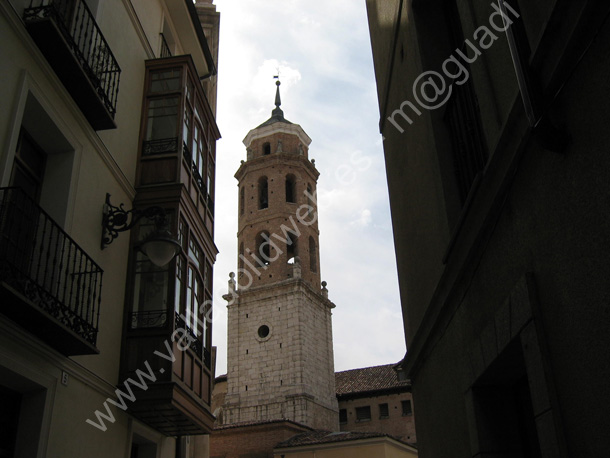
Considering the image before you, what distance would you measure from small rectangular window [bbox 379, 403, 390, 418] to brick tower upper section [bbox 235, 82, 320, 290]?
32.1ft

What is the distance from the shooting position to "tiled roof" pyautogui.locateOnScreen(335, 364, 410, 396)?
146 feet

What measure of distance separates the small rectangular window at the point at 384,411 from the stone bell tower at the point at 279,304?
4.09 meters

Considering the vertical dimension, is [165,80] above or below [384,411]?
below

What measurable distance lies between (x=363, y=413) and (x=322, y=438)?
15.7 meters

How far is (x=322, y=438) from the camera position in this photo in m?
29.2

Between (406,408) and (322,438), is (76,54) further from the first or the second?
(406,408)

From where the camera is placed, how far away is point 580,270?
9.44 feet

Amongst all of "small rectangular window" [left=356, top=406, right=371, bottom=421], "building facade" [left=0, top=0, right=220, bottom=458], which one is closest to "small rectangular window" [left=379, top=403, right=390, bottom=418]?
"small rectangular window" [left=356, top=406, right=371, bottom=421]

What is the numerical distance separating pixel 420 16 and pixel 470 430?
402 cm

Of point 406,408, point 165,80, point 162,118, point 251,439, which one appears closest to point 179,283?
point 162,118

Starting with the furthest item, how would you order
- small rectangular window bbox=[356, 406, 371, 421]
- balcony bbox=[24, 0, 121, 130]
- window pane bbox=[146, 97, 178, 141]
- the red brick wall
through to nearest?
small rectangular window bbox=[356, 406, 371, 421] < the red brick wall < window pane bbox=[146, 97, 178, 141] < balcony bbox=[24, 0, 121, 130]

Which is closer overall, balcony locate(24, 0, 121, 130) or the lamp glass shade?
balcony locate(24, 0, 121, 130)

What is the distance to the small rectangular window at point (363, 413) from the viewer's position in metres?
43.8

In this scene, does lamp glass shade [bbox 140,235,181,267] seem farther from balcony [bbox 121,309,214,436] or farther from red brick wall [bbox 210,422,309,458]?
red brick wall [bbox 210,422,309,458]
